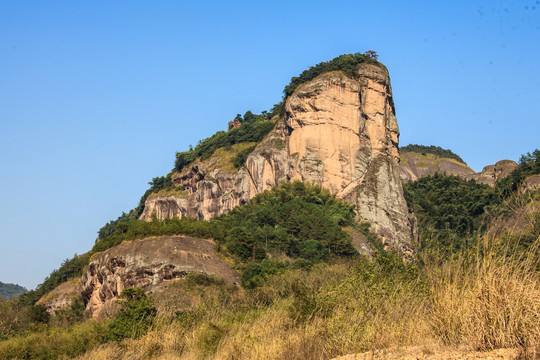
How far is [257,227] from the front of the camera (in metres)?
55.8

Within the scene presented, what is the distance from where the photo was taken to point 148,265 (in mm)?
41969

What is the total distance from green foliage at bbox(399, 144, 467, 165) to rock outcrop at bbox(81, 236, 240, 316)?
302 ft

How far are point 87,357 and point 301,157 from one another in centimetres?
4563

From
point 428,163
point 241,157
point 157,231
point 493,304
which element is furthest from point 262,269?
point 428,163

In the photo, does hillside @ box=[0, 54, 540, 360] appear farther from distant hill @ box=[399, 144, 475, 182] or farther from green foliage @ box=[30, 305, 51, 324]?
distant hill @ box=[399, 144, 475, 182]

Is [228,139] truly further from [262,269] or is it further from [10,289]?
[10,289]

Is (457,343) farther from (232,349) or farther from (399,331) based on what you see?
(232,349)

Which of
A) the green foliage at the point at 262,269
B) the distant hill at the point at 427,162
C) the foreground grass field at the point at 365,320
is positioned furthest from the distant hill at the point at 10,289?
the foreground grass field at the point at 365,320

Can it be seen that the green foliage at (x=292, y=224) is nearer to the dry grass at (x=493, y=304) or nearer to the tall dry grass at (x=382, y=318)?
the tall dry grass at (x=382, y=318)

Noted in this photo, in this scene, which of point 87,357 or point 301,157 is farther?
point 301,157

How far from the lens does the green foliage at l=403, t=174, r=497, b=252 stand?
65.9 metres

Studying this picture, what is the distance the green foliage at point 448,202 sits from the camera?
216 ft

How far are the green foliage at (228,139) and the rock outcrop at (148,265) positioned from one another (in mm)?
36066

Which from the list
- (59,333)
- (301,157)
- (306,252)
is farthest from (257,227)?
(59,333)
